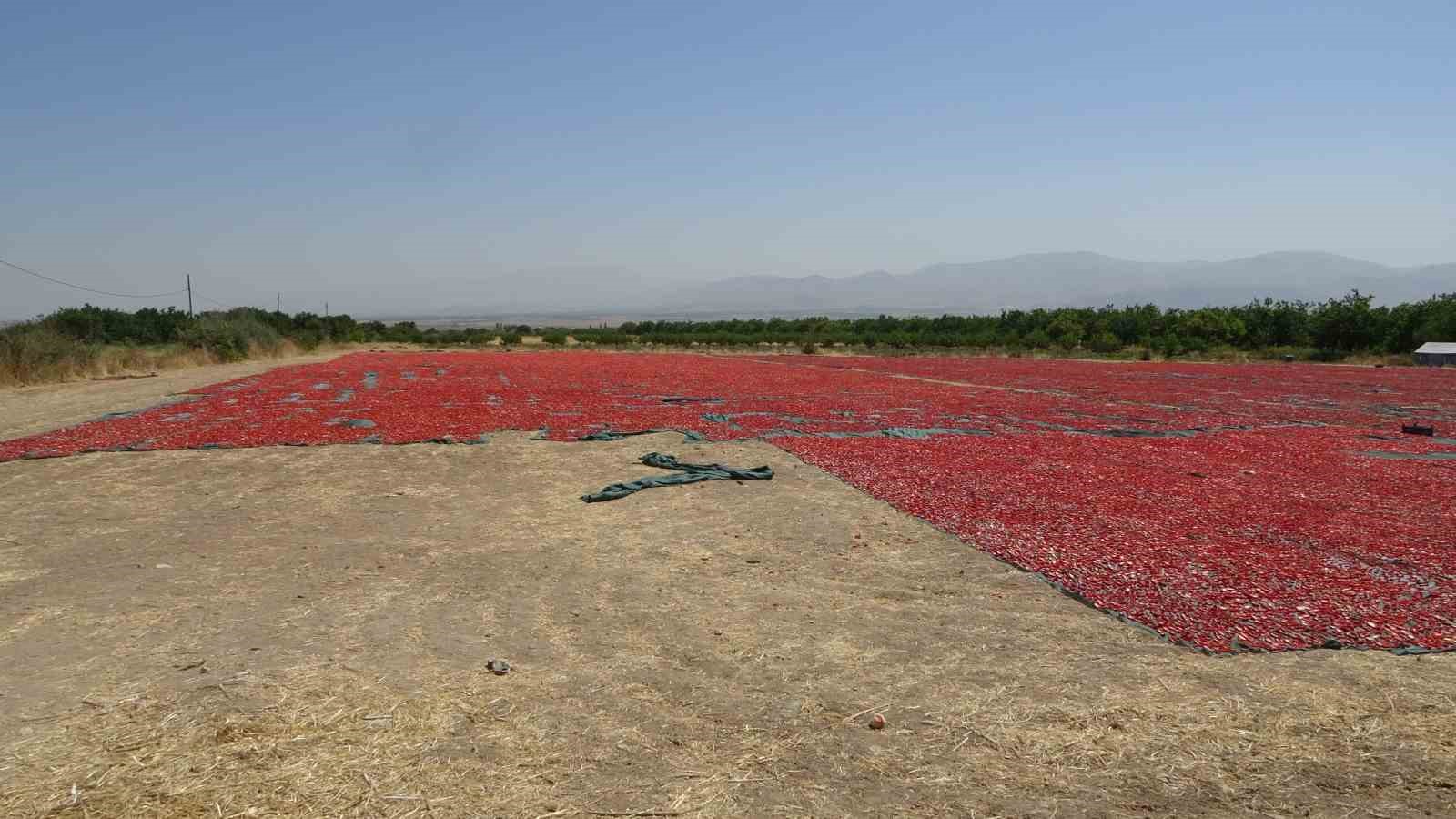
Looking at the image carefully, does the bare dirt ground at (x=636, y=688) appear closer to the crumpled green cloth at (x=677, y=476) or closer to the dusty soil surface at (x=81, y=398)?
the crumpled green cloth at (x=677, y=476)

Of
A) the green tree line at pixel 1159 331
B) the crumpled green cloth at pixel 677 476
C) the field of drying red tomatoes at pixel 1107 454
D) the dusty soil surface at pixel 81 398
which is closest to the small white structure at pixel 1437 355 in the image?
the green tree line at pixel 1159 331

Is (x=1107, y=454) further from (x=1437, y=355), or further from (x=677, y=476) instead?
(x=1437, y=355)

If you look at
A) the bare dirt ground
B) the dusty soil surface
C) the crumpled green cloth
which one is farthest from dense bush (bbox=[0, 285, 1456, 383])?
the bare dirt ground

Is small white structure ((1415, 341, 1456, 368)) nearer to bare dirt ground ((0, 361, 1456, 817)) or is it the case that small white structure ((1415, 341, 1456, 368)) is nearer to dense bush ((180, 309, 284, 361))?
bare dirt ground ((0, 361, 1456, 817))

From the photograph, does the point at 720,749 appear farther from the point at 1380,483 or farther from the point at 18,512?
the point at 1380,483

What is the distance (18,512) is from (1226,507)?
1116 cm

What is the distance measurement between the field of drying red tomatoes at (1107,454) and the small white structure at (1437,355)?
1572cm

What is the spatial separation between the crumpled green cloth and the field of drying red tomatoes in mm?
1144

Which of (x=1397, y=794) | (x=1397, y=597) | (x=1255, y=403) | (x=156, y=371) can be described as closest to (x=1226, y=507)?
(x=1397, y=597)

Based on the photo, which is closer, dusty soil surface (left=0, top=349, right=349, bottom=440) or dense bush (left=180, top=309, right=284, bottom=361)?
dusty soil surface (left=0, top=349, right=349, bottom=440)

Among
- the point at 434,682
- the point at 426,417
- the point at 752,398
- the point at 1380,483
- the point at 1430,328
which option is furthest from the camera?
the point at 1430,328

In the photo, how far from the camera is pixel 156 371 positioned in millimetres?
28016

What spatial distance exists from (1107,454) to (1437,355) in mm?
37984

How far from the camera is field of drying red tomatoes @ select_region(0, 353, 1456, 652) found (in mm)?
5312
